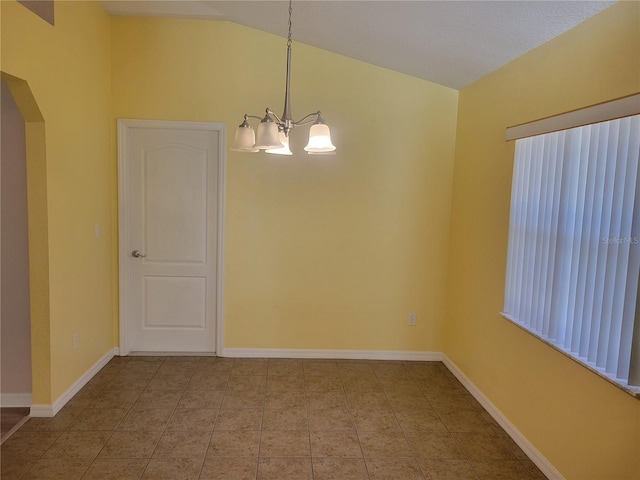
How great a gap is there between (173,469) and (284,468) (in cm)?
62

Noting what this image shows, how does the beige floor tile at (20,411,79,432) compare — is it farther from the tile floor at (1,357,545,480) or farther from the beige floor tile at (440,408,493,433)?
the beige floor tile at (440,408,493,433)

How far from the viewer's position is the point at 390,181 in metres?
3.82

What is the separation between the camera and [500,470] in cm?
239

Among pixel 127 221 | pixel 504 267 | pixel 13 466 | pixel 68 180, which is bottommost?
pixel 13 466

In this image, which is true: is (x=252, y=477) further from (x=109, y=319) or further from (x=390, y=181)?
(x=390, y=181)

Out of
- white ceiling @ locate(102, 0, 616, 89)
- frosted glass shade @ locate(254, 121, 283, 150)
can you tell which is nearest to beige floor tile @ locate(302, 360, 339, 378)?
frosted glass shade @ locate(254, 121, 283, 150)

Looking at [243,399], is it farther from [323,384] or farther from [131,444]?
[131,444]

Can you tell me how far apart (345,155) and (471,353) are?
6.66 ft

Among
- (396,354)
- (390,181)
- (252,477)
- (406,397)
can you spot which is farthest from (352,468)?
(390,181)

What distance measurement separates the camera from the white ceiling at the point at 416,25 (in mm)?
2230

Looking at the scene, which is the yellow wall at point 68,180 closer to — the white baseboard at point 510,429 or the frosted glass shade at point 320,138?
the frosted glass shade at point 320,138

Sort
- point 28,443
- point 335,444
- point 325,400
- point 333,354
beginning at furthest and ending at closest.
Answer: point 333,354, point 325,400, point 335,444, point 28,443

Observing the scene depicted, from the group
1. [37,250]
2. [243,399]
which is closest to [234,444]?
[243,399]

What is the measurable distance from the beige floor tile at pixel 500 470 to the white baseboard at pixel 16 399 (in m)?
3.05
